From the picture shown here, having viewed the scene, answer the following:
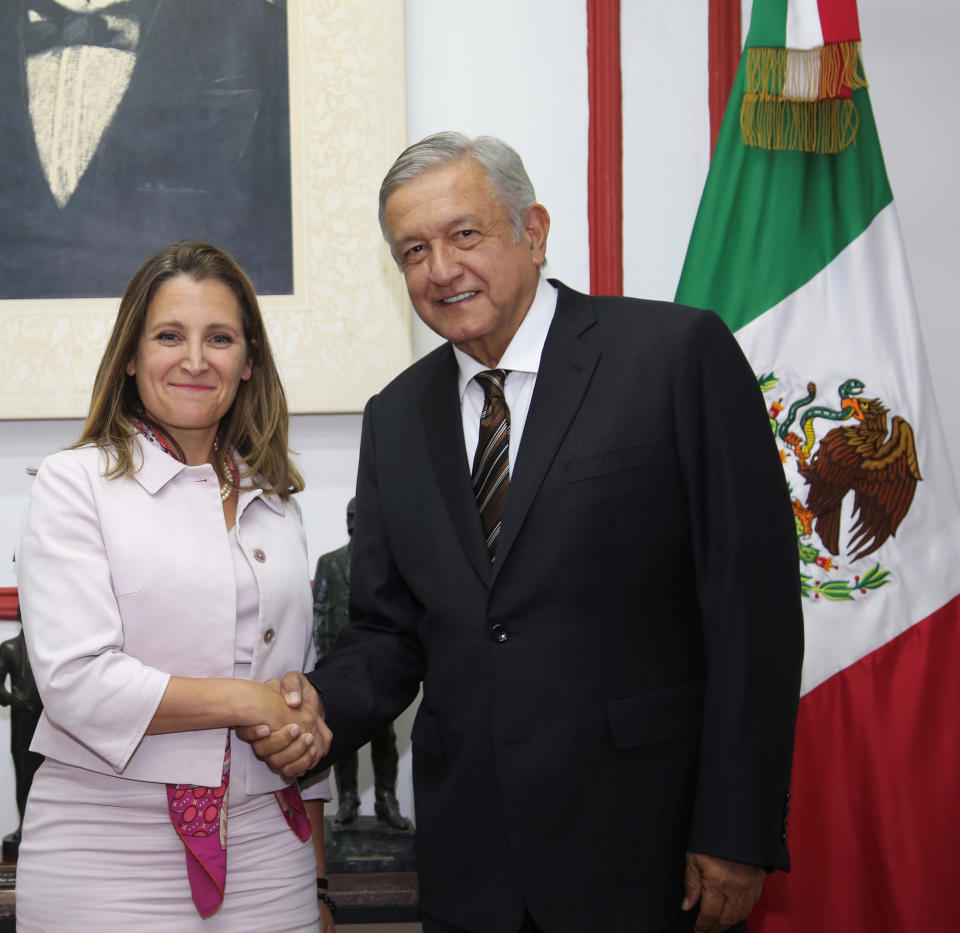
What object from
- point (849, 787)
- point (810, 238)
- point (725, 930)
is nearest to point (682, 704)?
point (725, 930)

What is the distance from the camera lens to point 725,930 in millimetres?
1464

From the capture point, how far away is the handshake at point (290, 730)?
1.51m

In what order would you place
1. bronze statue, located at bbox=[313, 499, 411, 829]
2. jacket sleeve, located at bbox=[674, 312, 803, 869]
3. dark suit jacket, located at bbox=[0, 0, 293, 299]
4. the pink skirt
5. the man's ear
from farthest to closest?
dark suit jacket, located at bbox=[0, 0, 293, 299] → bronze statue, located at bbox=[313, 499, 411, 829] → the man's ear → the pink skirt → jacket sleeve, located at bbox=[674, 312, 803, 869]

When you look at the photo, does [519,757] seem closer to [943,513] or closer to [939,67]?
[943,513]

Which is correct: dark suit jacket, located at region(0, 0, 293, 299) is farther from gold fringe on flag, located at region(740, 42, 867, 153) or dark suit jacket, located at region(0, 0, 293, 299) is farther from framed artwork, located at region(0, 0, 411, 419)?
gold fringe on flag, located at region(740, 42, 867, 153)

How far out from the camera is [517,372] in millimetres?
1628

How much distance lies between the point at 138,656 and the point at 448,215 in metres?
0.88

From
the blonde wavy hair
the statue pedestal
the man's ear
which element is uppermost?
the man's ear

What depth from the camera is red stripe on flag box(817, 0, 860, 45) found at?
2182mm

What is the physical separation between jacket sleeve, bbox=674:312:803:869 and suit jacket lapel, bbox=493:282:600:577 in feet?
0.54

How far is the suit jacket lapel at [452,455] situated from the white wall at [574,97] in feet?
3.47

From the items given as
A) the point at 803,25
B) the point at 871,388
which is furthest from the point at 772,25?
the point at 871,388

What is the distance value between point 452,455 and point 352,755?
1069 millimetres

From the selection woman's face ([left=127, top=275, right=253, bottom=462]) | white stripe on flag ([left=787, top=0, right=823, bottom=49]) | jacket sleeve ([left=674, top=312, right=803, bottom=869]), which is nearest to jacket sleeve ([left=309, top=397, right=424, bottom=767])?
woman's face ([left=127, top=275, right=253, bottom=462])
